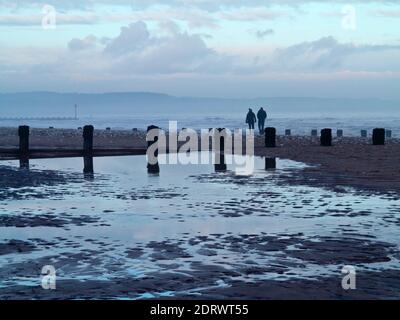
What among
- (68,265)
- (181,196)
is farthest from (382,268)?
(181,196)

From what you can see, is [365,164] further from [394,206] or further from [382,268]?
[382,268]

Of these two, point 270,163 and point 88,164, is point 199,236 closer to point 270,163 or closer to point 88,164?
point 88,164

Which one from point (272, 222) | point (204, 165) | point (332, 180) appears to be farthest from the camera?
point (204, 165)

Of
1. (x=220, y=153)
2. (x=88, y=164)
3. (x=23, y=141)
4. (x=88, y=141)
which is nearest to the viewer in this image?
(x=88, y=164)

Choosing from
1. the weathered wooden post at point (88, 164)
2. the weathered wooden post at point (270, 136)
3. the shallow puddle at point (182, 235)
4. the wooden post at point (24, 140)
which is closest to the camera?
the shallow puddle at point (182, 235)

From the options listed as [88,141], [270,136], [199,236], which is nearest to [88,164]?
[88,141]

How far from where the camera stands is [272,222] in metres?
10.5
